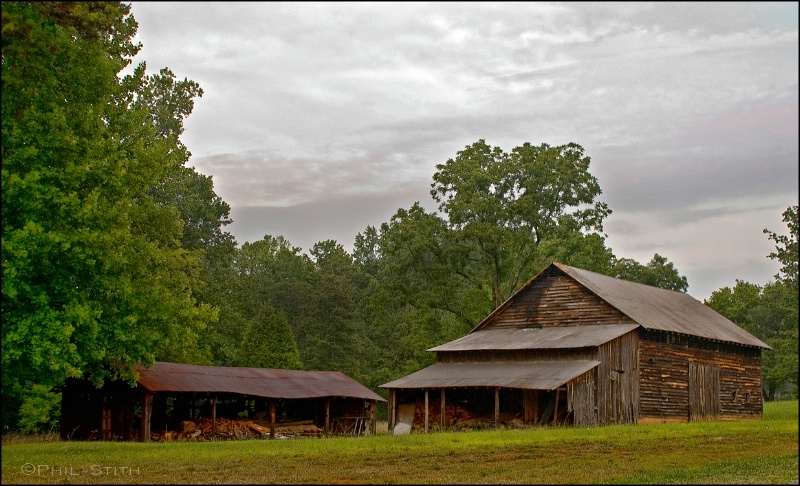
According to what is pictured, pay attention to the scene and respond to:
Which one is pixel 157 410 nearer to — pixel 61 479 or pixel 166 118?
pixel 166 118

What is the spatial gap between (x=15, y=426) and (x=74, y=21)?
23.4 m

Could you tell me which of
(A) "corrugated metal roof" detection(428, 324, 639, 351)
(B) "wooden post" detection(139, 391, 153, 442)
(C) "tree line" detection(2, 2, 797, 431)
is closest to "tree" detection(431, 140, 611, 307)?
(C) "tree line" detection(2, 2, 797, 431)

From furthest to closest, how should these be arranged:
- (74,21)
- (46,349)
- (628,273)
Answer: (628,273) → (74,21) → (46,349)

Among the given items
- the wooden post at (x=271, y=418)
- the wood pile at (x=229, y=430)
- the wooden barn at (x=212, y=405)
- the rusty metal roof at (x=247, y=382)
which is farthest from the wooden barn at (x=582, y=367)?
the wooden post at (x=271, y=418)

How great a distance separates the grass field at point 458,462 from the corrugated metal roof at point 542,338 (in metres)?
10.5

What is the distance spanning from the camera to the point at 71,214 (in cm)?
2383

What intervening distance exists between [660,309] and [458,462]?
1175 inches

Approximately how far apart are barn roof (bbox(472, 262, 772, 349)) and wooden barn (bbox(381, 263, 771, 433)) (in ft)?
0.39

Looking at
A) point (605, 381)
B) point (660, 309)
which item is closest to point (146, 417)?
point (605, 381)

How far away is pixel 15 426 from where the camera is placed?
41.2 metres

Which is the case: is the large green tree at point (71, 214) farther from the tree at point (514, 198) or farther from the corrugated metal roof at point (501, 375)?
Answer: the tree at point (514, 198)

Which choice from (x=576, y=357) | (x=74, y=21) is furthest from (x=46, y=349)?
(x=576, y=357)

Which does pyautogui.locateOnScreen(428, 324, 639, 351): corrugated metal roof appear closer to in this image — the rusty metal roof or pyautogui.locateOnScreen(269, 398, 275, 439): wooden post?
the rusty metal roof

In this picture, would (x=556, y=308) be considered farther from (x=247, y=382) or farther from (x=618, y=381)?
(x=247, y=382)
